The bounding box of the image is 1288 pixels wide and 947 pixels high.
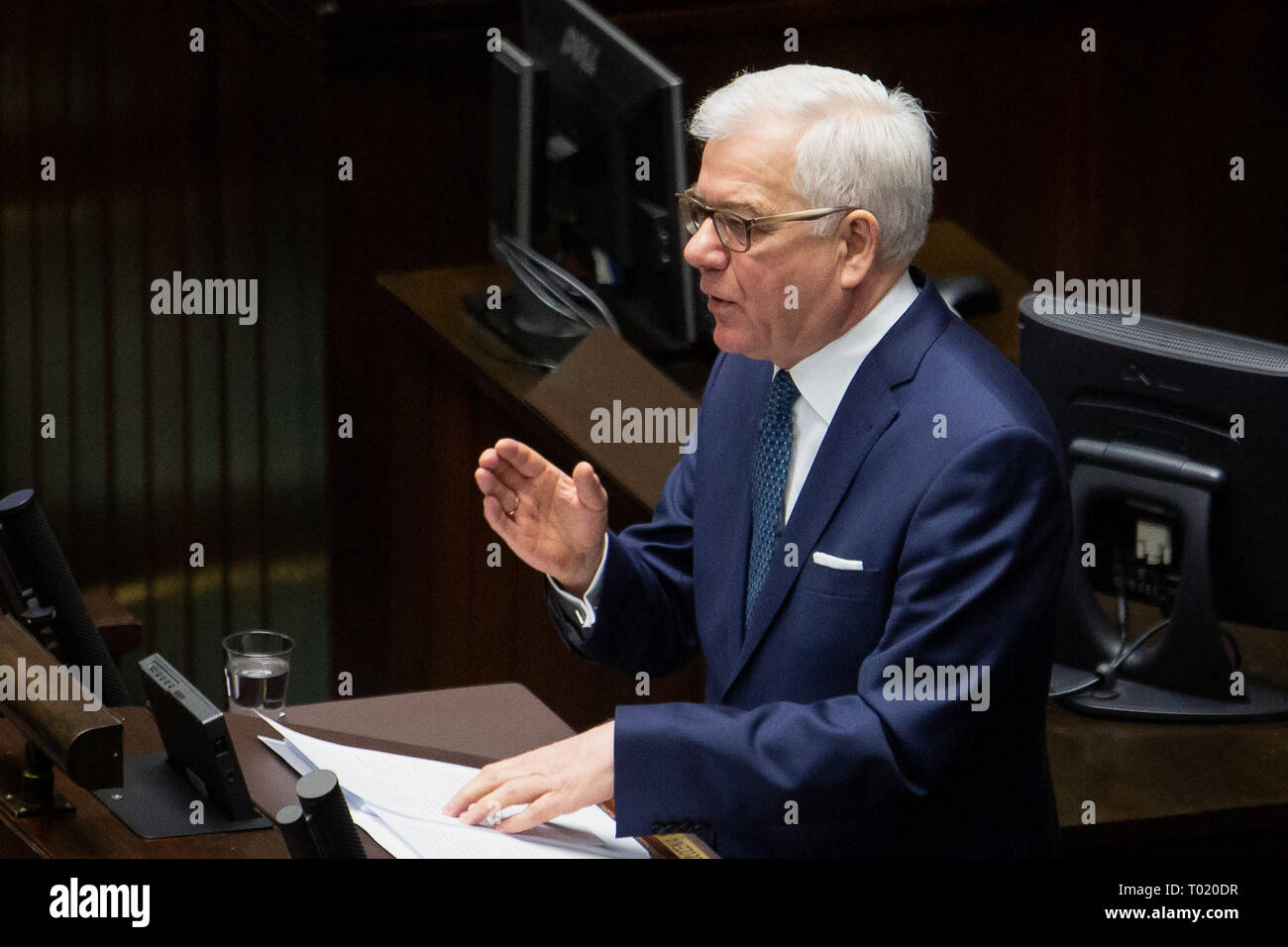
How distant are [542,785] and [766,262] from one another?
592 mm

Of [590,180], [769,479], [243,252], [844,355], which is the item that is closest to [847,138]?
[844,355]

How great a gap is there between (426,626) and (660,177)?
2.97 ft

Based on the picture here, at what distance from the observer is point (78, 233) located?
3979 mm

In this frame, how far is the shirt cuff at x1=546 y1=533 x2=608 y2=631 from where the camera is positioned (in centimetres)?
210

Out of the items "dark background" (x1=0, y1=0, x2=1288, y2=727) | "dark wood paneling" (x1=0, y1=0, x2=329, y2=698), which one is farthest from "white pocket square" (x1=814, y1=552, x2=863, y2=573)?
"dark wood paneling" (x1=0, y1=0, x2=329, y2=698)

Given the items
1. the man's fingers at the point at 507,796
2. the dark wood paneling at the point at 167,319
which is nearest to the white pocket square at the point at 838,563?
the man's fingers at the point at 507,796

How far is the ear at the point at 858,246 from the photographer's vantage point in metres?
1.94

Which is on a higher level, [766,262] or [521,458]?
[766,262]

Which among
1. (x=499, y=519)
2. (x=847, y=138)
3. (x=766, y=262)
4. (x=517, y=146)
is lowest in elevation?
(x=499, y=519)

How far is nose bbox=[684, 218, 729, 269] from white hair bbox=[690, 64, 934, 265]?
0.10m

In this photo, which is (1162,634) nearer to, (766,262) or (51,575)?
(766,262)

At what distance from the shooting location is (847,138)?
1.92 meters

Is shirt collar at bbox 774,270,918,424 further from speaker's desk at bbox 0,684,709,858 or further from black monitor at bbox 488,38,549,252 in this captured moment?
black monitor at bbox 488,38,549,252
